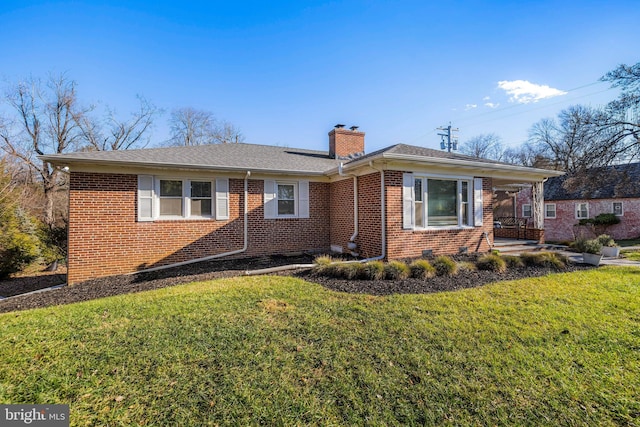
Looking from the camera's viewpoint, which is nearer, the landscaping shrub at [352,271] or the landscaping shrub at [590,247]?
the landscaping shrub at [352,271]

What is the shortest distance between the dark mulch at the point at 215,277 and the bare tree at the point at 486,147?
37.2 meters

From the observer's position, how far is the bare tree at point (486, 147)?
40406 millimetres

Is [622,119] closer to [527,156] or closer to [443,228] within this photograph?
[443,228]

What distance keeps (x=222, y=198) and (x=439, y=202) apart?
6.99 meters

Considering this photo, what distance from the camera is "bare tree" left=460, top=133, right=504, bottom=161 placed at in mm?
40406

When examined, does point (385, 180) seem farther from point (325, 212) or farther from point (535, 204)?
point (535, 204)

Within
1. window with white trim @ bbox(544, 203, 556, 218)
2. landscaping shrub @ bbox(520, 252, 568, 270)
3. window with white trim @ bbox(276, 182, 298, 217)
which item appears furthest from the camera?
window with white trim @ bbox(544, 203, 556, 218)

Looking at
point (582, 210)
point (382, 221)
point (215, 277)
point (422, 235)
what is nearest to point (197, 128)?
point (215, 277)

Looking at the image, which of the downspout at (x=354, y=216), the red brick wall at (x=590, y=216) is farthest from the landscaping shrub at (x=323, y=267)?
the red brick wall at (x=590, y=216)

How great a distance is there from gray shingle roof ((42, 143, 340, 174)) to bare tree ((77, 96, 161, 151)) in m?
17.0

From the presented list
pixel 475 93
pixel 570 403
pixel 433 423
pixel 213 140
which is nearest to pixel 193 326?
pixel 433 423

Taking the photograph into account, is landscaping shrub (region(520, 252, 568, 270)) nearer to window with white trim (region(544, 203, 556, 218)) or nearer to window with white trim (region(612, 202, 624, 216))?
window with white trim (region(612, 202, 624, 216))

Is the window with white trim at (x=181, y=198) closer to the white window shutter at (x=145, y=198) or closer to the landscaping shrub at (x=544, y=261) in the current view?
the white window shutter at (x=145, y=198)

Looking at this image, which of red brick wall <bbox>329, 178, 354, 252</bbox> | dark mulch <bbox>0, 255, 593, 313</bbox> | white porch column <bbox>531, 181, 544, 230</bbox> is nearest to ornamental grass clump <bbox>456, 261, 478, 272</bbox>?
dark mulch <bbox>0, 255, 593, 313</bbox>
